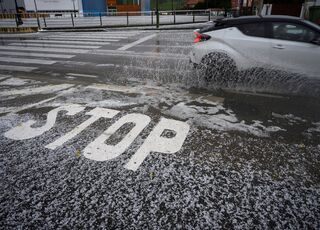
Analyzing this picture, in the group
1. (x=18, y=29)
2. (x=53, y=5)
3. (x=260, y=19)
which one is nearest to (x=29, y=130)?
(x=260, y=19)

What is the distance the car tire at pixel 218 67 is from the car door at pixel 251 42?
0.94ft

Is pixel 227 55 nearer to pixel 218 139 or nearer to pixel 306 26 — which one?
pixel 306 26

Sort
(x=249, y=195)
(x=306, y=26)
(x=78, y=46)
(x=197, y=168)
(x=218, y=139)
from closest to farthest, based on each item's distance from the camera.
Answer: (x=249, y=195), (x=197, y=168), (x=218, y=139), (x=306, y=26), (x=78, y=46)

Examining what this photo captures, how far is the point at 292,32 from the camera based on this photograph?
196 inches

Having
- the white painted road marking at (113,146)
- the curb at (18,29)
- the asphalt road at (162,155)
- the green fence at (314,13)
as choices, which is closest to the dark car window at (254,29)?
the asphalt road at (162,155)

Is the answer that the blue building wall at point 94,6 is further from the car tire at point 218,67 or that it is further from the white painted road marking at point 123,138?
the white painted road marking at point 123,138

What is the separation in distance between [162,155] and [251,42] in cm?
362

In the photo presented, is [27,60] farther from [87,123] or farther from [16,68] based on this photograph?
[87,123]

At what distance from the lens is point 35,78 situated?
6.61 metres

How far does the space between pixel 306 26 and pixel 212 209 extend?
4.48 meters

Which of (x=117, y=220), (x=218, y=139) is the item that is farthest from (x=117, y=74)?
(x=117, y=220)

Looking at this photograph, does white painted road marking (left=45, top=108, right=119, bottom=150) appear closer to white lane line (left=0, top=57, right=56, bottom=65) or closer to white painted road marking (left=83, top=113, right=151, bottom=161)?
white painted road marking (left=83, top=113, right=151, bottom=161)

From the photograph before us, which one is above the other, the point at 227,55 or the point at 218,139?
the point at 227,55

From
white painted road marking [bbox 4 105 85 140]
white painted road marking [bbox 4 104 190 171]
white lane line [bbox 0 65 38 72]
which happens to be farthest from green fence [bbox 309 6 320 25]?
white painted road marking [bbox 4 105 85 140]
